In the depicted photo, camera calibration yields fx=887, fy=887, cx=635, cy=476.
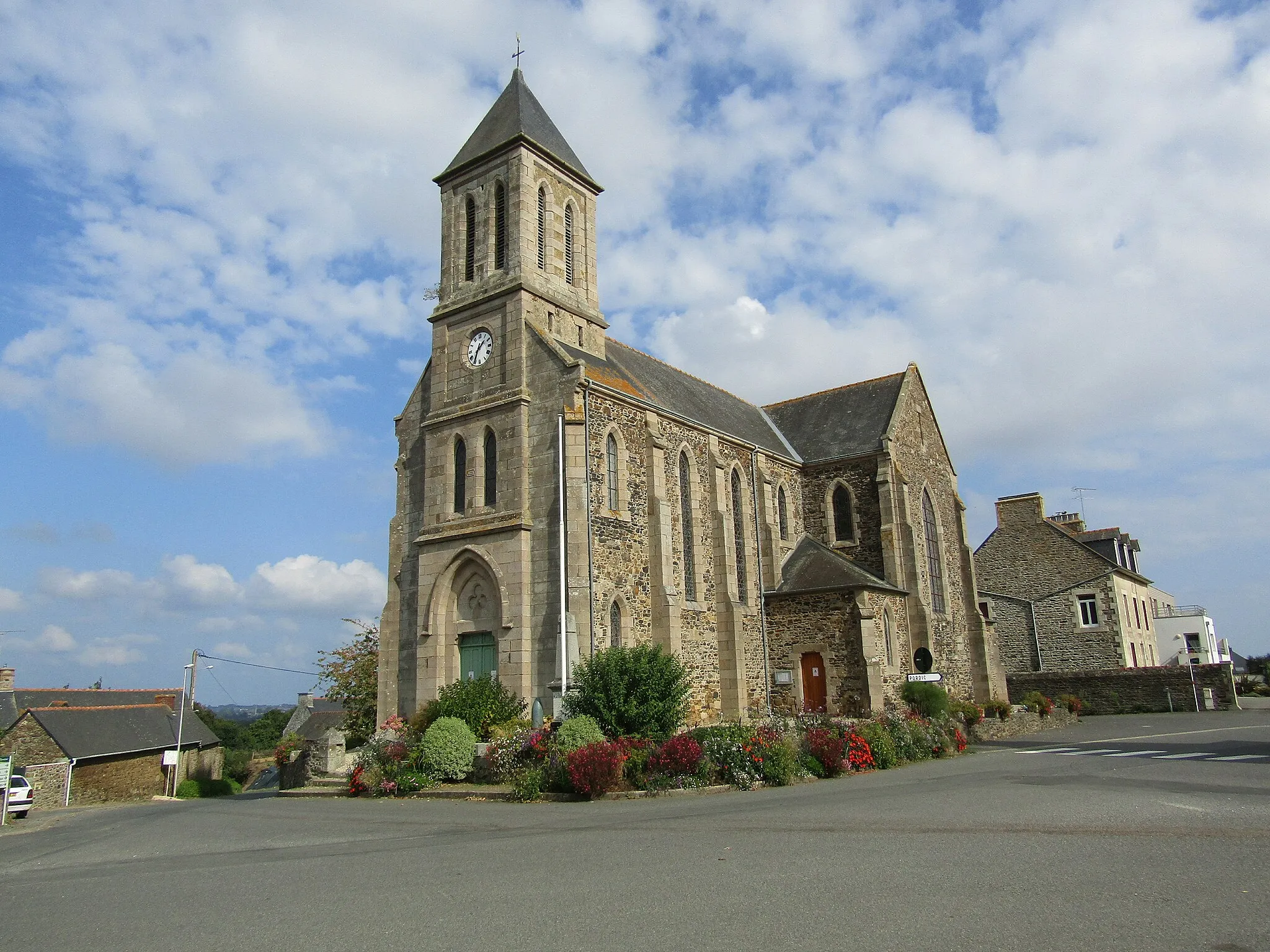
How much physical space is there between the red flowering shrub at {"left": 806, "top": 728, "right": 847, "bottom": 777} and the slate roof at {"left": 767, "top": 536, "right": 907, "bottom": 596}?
9.47 meters

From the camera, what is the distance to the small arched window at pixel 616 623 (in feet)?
73.7

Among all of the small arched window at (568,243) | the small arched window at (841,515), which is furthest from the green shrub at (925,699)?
the small arched window at (568,243)

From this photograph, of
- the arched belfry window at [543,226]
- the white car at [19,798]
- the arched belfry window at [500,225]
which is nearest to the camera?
the white car at [19,798]

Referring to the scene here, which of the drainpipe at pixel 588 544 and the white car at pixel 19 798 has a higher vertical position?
the drainpipe at pixel 588 544

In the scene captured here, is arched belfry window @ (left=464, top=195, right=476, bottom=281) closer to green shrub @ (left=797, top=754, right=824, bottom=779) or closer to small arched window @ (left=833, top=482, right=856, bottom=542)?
small arched window @ (left=833, top=482, right=856, bottom=542)

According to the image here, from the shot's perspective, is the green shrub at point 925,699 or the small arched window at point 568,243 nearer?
the green shrub at point 925,699

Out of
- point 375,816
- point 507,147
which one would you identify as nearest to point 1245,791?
point 375,816

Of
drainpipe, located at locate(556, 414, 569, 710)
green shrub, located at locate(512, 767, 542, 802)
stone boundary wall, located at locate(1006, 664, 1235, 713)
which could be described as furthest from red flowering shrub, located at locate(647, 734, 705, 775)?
stone boundary wall, located at locate(1006, 664, 1235, 713)

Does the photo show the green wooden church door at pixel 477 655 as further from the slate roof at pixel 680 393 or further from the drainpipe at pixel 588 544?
the slate roof at pixel 680 393

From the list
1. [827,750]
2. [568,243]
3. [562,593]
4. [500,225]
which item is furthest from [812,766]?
[500,225]

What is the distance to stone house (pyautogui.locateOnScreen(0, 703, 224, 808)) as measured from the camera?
111 ft

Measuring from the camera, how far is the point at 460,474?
81.2 feet

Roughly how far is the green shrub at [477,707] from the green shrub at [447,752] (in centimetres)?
98

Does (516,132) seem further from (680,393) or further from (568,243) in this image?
(680,393)
